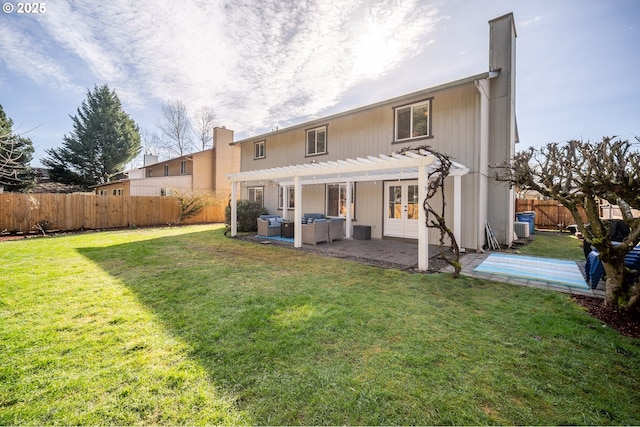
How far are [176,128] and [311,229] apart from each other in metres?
24.5

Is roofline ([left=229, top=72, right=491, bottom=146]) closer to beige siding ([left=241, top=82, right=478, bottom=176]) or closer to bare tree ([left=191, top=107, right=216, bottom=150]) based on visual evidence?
beige siding ([left=241, top=82, right=478, bottom=176])

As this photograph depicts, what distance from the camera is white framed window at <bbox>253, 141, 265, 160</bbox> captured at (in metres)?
15.4

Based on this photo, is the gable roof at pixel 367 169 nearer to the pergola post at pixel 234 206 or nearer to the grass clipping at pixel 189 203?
the pergola post at pixel 234 206

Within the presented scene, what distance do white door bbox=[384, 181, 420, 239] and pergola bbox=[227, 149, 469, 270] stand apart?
96cm

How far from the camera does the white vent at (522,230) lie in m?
10.7

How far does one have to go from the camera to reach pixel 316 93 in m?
14.2

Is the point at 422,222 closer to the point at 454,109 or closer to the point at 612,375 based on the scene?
the point at 612,375

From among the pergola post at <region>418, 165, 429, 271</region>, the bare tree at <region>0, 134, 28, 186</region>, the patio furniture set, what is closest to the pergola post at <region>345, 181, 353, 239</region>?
the patio furniture set

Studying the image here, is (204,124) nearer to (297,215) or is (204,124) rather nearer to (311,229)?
(297,215)

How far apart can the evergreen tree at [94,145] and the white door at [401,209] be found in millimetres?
26233

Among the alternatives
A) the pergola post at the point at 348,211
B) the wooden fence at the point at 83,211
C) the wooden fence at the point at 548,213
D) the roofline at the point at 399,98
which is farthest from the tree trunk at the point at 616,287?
the wooden fence at the point at 83,211

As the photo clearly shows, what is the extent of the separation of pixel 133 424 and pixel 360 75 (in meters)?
12.6

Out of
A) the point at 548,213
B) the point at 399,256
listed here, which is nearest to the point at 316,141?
the point at 399,256

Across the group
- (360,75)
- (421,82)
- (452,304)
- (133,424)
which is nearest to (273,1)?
(360,75)
